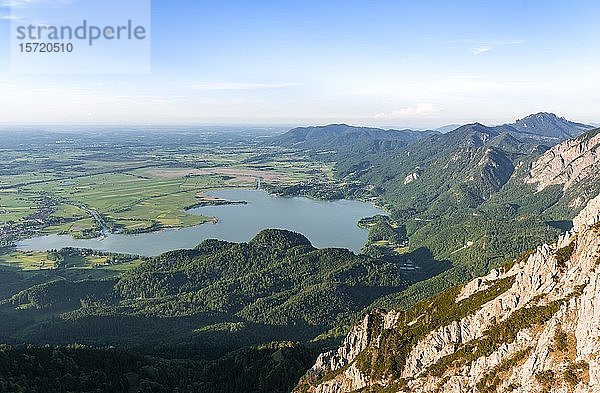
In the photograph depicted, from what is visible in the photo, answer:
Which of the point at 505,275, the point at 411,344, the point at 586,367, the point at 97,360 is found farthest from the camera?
the point at 97,360

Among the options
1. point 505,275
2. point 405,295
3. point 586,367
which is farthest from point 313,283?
point 586,367

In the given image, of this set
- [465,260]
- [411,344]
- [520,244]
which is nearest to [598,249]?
[411,344]

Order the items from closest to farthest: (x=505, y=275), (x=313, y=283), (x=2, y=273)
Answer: (x=505, y=275), (x=313, y=283), (x=2, y=273)

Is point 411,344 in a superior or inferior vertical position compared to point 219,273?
superior

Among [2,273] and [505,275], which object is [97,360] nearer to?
[505,275]

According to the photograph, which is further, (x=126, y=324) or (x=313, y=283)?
(x=313, y=283)

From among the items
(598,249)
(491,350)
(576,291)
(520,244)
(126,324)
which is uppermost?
Answer: (598,249)
